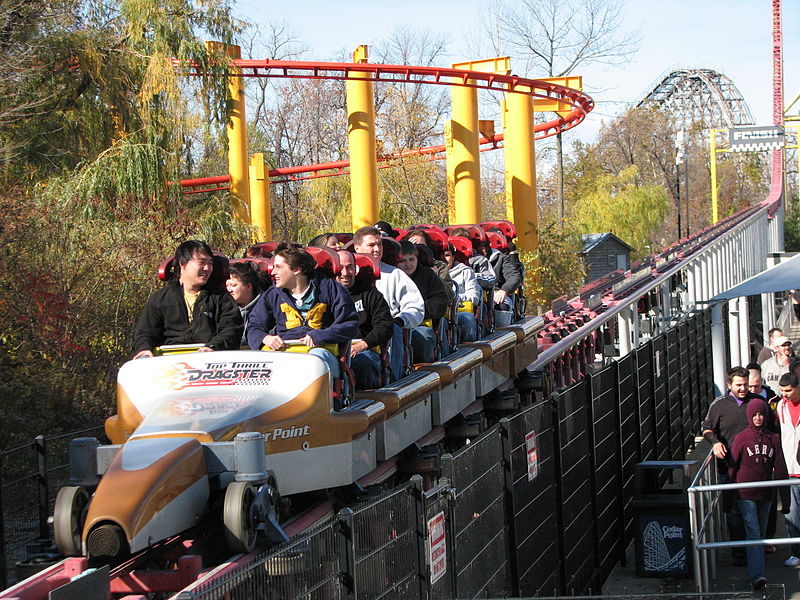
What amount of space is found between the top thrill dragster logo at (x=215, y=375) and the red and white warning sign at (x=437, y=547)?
5.49 ft

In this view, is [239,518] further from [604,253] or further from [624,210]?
[624,210]

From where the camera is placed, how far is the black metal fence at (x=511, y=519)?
4.41 meters

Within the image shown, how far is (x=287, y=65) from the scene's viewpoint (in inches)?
956

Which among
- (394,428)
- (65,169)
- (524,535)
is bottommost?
(524,535)

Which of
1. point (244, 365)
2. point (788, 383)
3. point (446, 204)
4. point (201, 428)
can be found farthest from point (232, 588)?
point (446, 204)

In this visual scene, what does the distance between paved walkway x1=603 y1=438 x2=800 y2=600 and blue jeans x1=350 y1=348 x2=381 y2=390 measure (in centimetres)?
252

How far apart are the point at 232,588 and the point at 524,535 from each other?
325 centimetres

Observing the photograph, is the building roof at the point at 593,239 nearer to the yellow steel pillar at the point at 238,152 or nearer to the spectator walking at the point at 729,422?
the yellow steel pillar at the point at 238,152

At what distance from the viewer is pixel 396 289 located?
9.04 metres

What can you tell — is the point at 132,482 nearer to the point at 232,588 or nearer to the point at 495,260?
the point at 232,588

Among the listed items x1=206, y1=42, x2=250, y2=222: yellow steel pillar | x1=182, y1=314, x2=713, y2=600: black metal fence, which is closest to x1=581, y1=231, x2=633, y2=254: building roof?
x1=206, y1=42, x2=250, y2=222: yellow steel pillar

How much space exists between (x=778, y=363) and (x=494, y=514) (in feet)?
25.1

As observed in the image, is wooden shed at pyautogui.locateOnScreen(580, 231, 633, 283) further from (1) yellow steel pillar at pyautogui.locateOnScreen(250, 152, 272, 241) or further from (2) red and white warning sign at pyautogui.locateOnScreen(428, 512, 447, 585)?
(2) red and white warning sign at pyautogui.locateOnScreen(428, 512, 447, 585)

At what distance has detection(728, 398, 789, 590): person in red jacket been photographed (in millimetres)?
8820
